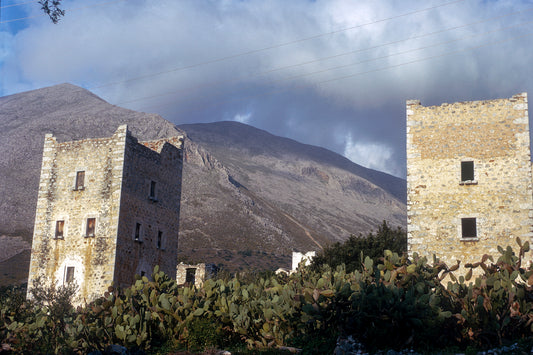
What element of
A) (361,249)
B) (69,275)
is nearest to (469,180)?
(361,249)

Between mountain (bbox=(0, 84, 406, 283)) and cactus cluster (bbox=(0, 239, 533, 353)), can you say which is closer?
cactus cluster (bbox=(0, 239, 533, 353))

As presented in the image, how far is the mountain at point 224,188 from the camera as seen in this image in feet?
264

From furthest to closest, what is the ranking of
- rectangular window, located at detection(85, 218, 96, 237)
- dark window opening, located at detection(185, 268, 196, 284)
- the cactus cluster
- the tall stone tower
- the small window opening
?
1. dark window opening, located at detection(185, 268, 196, 284)
2. the small window opening
3. rectangular window, located at detection(85, 218, 96, 237)
4. the tall stone tower
5. the cactus cluster

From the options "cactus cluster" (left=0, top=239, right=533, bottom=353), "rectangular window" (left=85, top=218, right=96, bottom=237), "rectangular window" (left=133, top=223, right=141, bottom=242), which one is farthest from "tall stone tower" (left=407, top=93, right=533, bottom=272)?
"rectangular window" (left=85, top=218, right=96, bottom=237)

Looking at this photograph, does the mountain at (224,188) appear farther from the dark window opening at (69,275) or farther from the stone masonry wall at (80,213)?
the dark window opening at (69,275)

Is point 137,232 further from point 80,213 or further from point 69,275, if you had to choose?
point 69,275

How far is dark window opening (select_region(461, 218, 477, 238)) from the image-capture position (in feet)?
68.9

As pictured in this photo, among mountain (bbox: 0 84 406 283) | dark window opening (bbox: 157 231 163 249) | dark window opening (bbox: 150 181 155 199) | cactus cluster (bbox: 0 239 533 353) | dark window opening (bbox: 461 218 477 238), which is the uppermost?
mountain (bbox: 0 84 406 283)

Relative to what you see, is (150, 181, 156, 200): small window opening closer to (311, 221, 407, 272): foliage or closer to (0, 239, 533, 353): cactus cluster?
(0, 239, 533, 353): cactus cluster

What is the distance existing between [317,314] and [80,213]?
16.1 metres

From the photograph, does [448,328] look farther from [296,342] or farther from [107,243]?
[107,243]

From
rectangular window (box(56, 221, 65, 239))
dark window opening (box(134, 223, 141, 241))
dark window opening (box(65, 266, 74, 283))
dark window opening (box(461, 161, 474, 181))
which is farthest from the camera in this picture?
dark window opening (box(134, 223, 141, 241))

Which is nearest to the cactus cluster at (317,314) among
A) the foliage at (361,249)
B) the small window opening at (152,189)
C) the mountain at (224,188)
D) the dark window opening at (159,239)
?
the dark window opening at (159,239)

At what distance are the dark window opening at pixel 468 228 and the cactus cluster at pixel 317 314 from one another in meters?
5.65
